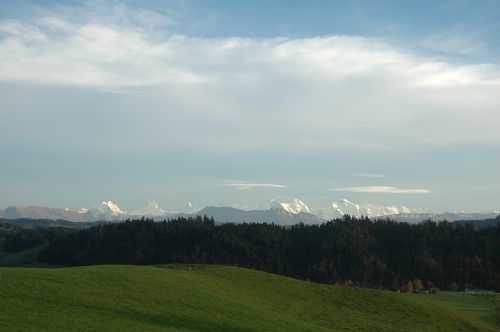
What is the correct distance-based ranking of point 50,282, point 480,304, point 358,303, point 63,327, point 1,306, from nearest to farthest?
point 63,327
point 1,306
point 50,282
point 358,303
point 480,304

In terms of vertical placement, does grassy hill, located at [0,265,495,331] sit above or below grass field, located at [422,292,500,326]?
above

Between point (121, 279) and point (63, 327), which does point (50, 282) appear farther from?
point (63, 327)

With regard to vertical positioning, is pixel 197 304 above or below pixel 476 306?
above

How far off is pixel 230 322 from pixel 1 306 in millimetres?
19762

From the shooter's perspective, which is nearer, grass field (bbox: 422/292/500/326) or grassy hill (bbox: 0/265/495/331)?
grassy hill (bbox: 0/265/495/331)

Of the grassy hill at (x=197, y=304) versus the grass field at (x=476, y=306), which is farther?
the grass field at (x=476, y=306)

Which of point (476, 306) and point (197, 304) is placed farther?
point (476, 306)

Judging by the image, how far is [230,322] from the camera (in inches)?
2053

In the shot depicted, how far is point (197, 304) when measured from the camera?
56.9 meters

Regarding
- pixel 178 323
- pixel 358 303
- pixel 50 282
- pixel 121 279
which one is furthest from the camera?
pixel 358 303

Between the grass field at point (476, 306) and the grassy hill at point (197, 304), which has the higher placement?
the grassy hill at point (197, 304)

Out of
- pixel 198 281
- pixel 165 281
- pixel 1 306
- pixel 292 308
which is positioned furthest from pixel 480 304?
pixel 1 306

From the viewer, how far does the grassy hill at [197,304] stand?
46.2 meters

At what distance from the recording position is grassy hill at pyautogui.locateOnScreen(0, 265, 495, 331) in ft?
152
